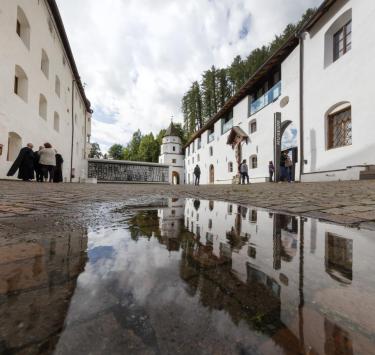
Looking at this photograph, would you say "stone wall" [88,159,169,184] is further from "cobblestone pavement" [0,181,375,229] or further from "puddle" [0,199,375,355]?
"puddle" [0,199,375,355]

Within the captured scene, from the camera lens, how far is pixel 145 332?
0.51 metres

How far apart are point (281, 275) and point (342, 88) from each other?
10933 mm

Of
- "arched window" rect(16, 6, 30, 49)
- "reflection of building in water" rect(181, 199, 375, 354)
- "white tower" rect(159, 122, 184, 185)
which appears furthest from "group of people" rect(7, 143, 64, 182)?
"white tower" rect(159, 122, 184, 185)

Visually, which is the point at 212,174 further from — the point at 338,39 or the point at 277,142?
the point at 338,39

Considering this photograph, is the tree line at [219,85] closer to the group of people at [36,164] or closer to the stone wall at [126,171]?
the stone wall at [126,171]

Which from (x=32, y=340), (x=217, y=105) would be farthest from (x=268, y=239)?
(x=217, y=105)

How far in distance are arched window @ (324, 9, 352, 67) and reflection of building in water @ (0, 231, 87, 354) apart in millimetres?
12148

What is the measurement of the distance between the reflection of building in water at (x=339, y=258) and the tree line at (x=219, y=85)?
21.5 meters

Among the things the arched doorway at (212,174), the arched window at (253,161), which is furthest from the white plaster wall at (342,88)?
the arched doorway at (212,174)

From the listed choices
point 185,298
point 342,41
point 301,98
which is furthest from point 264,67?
point 185,298

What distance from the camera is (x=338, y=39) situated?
1009 cm

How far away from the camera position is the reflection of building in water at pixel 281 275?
0.54 m

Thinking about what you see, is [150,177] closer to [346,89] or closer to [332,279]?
[346,89]

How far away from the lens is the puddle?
1.59ft
